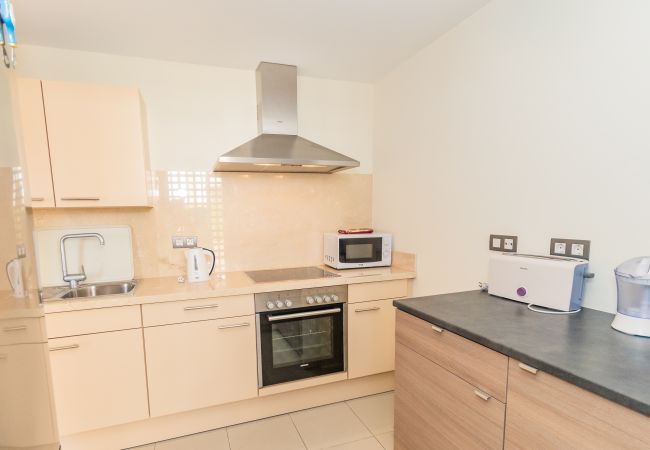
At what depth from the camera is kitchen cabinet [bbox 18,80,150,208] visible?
70.3 inches

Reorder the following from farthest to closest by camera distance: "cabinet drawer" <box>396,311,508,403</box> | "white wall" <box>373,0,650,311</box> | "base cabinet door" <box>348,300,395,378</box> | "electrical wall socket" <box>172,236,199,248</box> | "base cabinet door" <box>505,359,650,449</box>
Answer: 1. "electrical wall socket" <box>172,236,199,248</box>
2. "base cabinet door" <box>348,300,395,378</box>
3. "white wall" <box>373,0,650,311</box>
4. "cabinet drawer" <box>396,311,508,403</box>
5. "base cabinet door" <box>505,359,650,449</box>

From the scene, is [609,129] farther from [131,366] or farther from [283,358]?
[131,366]

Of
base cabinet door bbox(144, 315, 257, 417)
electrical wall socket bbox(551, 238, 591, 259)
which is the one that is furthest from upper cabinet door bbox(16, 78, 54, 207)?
electrical wall socket bbox(551, 238, 591, 259)

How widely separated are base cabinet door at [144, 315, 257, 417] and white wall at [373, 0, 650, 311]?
127cm

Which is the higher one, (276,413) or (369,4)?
(369,4)

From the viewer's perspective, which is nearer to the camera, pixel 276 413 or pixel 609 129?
pixel 609 129

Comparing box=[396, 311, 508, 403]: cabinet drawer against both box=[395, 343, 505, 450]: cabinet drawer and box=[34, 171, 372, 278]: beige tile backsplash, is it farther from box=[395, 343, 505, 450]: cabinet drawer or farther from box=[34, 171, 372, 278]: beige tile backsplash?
box=[34, 171, 372, 278]: beige tile backsplash

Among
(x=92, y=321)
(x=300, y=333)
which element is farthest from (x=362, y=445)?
(x=92, y=321)

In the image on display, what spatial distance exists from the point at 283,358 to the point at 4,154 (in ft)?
5.91

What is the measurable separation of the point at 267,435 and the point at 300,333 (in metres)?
0.63

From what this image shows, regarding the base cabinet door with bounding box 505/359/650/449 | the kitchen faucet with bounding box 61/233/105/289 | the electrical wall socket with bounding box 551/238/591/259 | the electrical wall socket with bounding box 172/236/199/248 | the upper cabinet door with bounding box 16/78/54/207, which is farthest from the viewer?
the electrical wall socket with bounding box 172/236/199/248

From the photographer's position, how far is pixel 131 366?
1.75 m

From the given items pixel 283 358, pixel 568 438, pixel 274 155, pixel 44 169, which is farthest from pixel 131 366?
pixel 568 438

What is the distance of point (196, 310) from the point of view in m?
1.86
